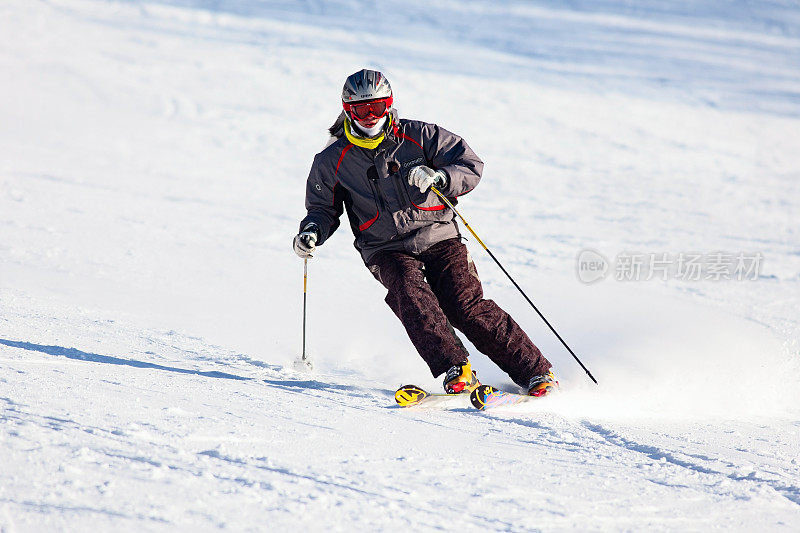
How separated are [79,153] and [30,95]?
3.76 m

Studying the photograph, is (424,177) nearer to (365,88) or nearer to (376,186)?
(376,186)

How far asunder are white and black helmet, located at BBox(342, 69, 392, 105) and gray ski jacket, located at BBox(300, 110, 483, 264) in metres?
0.14

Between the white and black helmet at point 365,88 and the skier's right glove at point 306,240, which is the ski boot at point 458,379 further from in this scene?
the white and black helmet at point 365,88

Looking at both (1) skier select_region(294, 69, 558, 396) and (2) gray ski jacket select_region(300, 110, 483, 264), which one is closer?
(1) skier select_region(294, 69, 558, 396)

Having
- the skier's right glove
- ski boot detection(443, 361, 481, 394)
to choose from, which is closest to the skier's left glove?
the skier's right glove

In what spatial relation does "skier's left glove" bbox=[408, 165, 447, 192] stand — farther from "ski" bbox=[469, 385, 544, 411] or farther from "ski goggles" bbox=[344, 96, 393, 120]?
"ski" bbox=[469, 385, 544, 411]

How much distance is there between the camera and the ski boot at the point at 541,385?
11.3 feet

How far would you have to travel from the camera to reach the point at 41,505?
1.95 metres

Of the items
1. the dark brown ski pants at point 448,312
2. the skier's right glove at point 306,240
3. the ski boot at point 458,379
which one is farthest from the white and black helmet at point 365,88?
the ski boot at point 458,379

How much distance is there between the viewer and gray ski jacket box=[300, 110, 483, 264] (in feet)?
12.1

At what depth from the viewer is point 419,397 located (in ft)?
10.7

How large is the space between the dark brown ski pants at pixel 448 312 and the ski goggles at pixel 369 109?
68 cm

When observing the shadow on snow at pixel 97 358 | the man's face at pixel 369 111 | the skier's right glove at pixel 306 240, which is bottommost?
the shadow on snow at pixel 97 358

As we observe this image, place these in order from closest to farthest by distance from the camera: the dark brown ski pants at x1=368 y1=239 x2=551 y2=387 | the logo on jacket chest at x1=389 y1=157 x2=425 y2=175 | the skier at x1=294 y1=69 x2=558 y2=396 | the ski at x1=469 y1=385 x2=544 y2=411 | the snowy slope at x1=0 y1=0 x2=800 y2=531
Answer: the snowy slope at x1=0 y1=0 x2=800 y2=531 < the ski at x1=469 y1=385 x2=544 y2=411 < the dark brown ski pants at x1=368 y1=239 x2=551 y2=387 < the skier at x1=294 y1=69 x2=558 y2=396 < the logo on jacket chest at x1=389 y1=157 x2=425 y2=175
